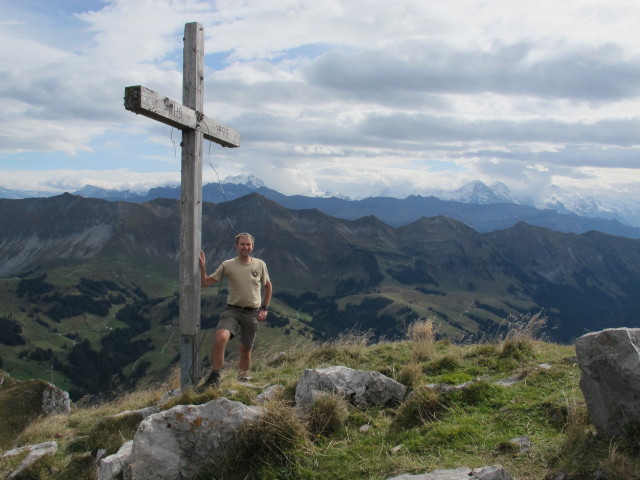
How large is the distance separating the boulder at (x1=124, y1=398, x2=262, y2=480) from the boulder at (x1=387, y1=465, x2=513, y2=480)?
91.5 inches

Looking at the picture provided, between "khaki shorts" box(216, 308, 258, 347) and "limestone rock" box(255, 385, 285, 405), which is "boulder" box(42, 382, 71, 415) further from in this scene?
"limestone rock" box(255, 385, 285, 405)

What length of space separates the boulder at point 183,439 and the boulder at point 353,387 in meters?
1.69

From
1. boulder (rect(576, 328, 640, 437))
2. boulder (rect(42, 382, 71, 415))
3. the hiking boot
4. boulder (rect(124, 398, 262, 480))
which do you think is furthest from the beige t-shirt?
boulder (rect(576, 328, 640, 437))

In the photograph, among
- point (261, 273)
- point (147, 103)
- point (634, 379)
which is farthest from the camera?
point (261, 273)

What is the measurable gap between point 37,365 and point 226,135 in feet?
641

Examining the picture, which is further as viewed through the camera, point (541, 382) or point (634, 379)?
point (541, 382)

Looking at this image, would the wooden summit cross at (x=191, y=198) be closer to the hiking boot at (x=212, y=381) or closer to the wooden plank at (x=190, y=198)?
the wooden plank at (x=190, y=198)

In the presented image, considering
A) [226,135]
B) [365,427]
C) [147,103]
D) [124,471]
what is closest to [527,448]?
[365,427]

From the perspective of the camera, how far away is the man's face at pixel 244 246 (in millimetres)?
10383

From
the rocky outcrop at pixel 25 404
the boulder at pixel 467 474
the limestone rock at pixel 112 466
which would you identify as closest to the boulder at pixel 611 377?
the boulder at pixel 467 474

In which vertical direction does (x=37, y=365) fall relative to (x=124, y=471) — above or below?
below

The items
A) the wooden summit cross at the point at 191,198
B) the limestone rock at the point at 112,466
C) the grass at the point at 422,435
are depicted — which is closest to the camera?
the grass at the point at 422,435

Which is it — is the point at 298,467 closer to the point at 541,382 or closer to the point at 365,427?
the point at 365,427

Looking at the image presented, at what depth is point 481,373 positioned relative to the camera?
9977mm
